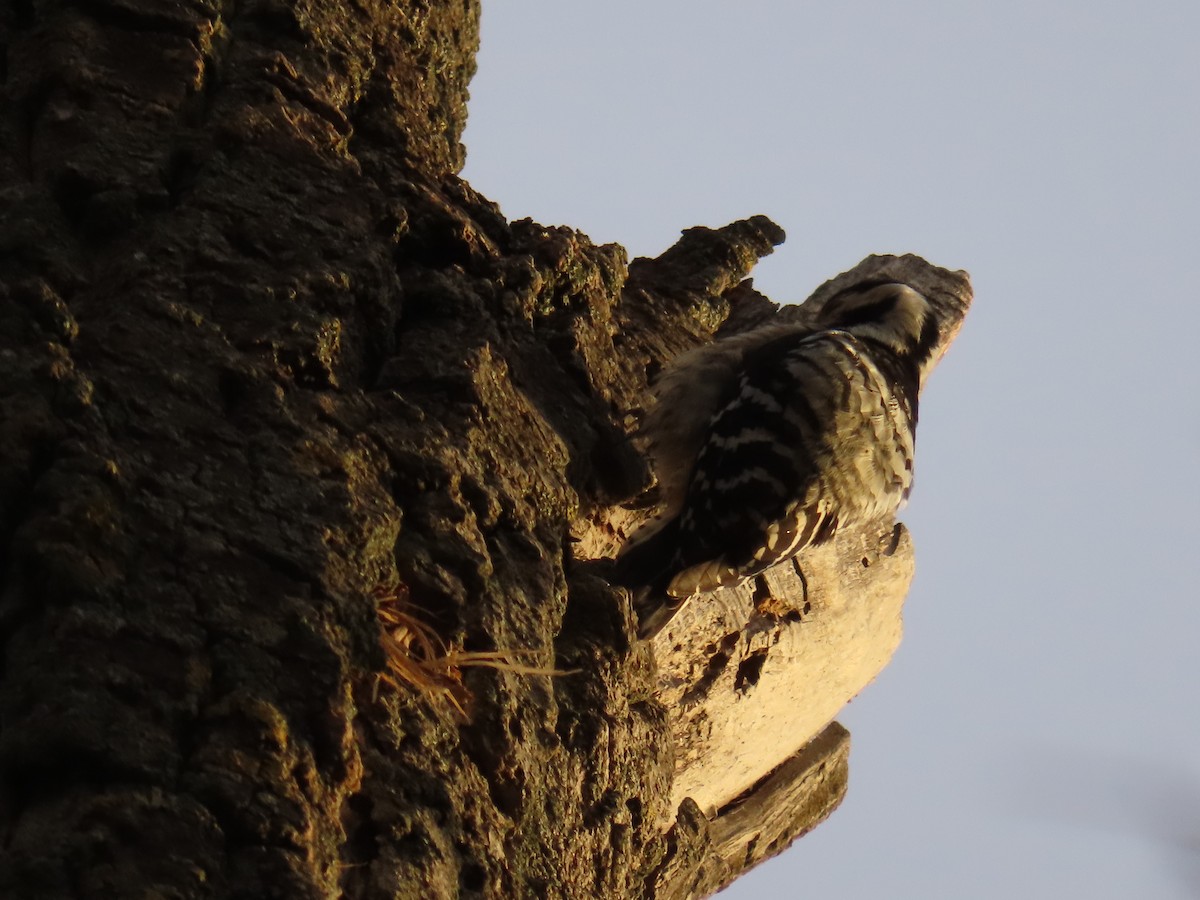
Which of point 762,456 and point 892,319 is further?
point 892,319

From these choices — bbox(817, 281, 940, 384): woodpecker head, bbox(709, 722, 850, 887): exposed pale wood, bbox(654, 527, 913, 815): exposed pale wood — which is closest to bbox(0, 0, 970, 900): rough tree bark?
bbox(654, 527, 913, 815): exposed pale wood

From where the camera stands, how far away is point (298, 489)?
2264mm

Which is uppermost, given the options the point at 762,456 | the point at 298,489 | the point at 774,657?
the point at 762,456

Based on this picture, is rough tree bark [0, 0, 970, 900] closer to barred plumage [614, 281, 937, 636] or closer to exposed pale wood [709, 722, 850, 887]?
barred plumage [614, 281, 937, 636]

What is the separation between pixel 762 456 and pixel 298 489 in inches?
74.6

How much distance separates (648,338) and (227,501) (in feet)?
6.49

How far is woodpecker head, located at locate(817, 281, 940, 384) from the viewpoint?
4645 millimetres

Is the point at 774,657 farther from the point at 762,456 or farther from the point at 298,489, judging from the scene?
the point at 298,489

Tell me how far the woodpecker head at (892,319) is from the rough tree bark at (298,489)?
1.32 m

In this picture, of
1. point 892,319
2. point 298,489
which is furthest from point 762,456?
point 298,489

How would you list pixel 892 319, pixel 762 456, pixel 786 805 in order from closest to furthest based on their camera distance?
pixel 762 456
pixel 786 805
pixel 892 319

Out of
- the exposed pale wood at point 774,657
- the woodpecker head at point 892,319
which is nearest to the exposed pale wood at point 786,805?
the exposed pale wood at point 774,657

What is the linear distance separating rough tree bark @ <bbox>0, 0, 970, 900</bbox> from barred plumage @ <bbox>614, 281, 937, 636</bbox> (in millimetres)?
169

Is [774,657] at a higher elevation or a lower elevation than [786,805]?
higher
